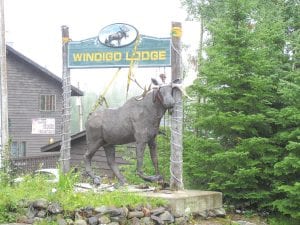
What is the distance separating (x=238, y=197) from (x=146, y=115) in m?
2.29

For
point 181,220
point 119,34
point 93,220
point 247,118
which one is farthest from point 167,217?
point 119,34

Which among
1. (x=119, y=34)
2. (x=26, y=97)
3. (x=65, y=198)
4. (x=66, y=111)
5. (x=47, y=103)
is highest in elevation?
(x=119, y=34)

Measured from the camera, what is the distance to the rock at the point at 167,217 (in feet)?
25.9

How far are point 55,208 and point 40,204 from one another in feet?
0.84

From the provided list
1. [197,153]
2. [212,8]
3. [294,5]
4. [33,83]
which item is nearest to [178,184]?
[197,153]

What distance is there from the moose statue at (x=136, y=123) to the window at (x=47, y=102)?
931 inches

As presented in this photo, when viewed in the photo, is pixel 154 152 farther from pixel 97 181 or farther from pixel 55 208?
pixel 55 208

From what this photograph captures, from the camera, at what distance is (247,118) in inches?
372

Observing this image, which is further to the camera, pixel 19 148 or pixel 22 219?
pixel 19 148

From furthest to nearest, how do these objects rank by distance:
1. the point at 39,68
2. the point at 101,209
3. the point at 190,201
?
1. the point at 39,68
2. the point at 190,201
3. the point at 101,209

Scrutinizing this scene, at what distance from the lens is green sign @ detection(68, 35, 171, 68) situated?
934 cm

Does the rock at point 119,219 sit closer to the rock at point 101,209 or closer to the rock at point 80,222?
the rock at point 101,209

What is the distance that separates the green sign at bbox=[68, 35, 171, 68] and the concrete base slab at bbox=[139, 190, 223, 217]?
2.29 m

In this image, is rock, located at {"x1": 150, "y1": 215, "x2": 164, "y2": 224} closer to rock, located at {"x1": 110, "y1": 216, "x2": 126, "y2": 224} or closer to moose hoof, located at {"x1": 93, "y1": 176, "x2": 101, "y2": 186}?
rock, located at {"x1": 110, "y1": 216, "x2": 126, "y2": 224}
